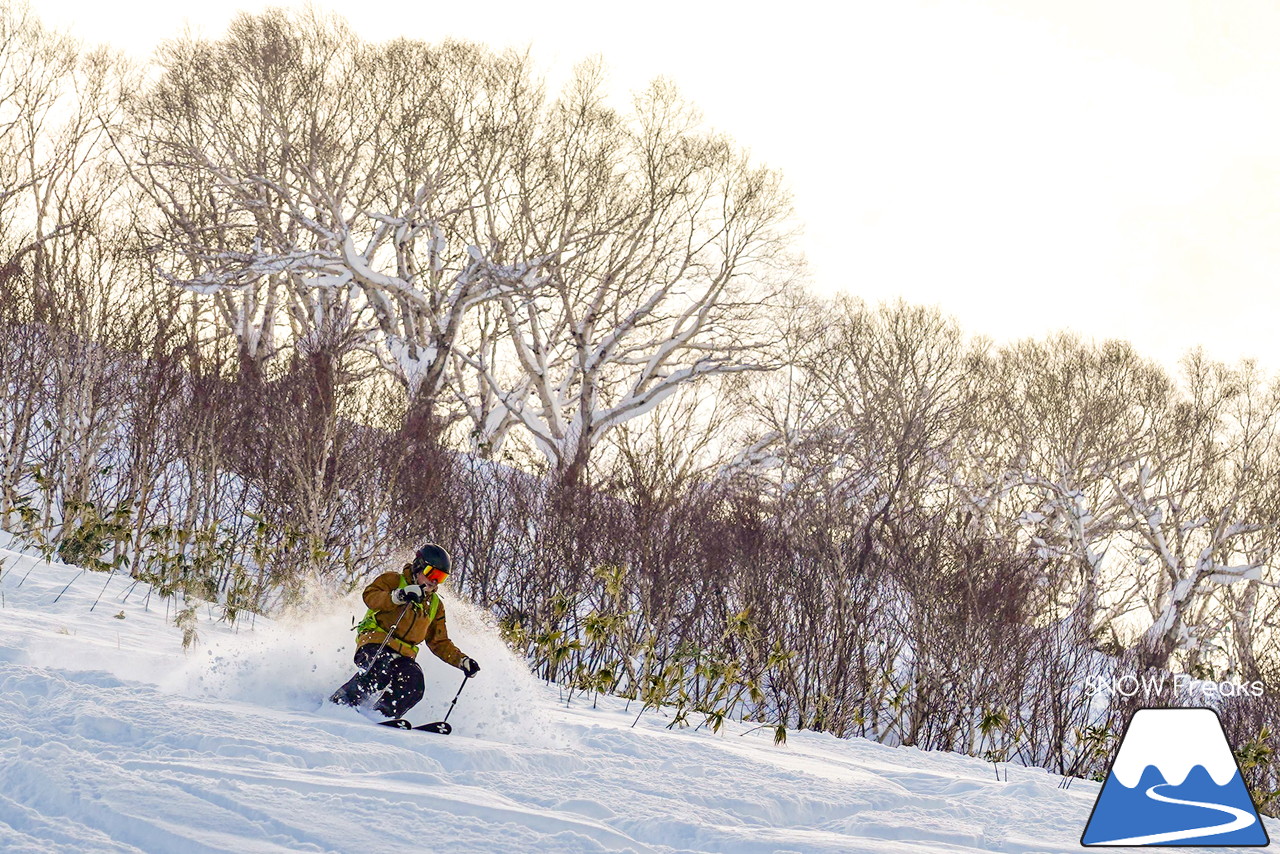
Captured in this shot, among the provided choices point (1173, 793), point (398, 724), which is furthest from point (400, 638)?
point (1173, 793)

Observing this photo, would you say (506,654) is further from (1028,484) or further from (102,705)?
(1028,484)

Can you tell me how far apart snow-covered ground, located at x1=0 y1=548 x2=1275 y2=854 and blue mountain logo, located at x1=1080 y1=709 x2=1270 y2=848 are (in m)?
0.23

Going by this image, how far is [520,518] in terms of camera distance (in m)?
12.2

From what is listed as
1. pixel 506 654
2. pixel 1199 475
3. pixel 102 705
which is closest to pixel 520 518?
pixel 506 654

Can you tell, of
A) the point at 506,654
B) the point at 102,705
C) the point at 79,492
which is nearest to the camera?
the point at 102,705

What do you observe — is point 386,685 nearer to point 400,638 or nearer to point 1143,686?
point 400,638

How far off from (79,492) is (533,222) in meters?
12.5

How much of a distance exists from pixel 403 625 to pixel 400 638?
2.7 inches

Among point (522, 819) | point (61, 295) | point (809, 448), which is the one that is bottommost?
point (522, 819)

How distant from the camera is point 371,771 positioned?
4.32m

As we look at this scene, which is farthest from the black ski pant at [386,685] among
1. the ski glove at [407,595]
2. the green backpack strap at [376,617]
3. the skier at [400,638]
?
the ski glove at [407,595]

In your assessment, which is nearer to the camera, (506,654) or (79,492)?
(506,654)

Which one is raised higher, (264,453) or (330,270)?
(330,270)

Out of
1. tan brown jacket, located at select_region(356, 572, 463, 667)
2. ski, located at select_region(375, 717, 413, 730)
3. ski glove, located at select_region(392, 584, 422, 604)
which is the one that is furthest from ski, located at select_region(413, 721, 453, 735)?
ski glove, located at select_region(392, 584, 422, 604)
